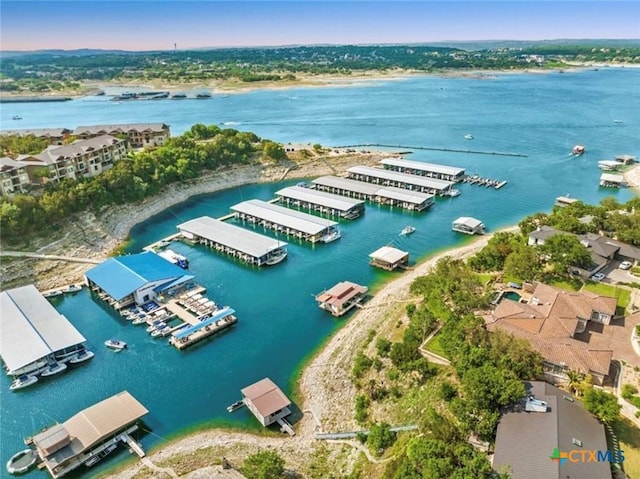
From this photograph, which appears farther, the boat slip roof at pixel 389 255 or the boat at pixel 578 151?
the boat at pixel 578 151

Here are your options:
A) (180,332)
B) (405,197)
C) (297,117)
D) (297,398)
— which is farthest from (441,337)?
(297,117)

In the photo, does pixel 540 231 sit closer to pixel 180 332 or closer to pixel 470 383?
pixel 470 383

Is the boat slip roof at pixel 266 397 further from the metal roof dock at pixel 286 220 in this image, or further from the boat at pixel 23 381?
the metal roof dock at pixel 286 220

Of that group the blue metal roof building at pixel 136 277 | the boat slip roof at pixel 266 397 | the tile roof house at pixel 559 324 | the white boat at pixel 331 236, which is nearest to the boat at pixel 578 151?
the white boat at pixel 331 236

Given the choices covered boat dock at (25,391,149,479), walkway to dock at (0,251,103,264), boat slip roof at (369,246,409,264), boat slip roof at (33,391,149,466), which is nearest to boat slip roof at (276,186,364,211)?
boat slip roof at (369,246,409,264)

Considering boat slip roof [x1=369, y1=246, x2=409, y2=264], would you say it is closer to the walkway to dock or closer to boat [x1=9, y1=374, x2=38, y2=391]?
the walkway to dock

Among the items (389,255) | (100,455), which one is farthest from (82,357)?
(389,255)

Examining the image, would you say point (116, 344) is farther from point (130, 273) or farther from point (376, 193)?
Result: point (376, 193)
